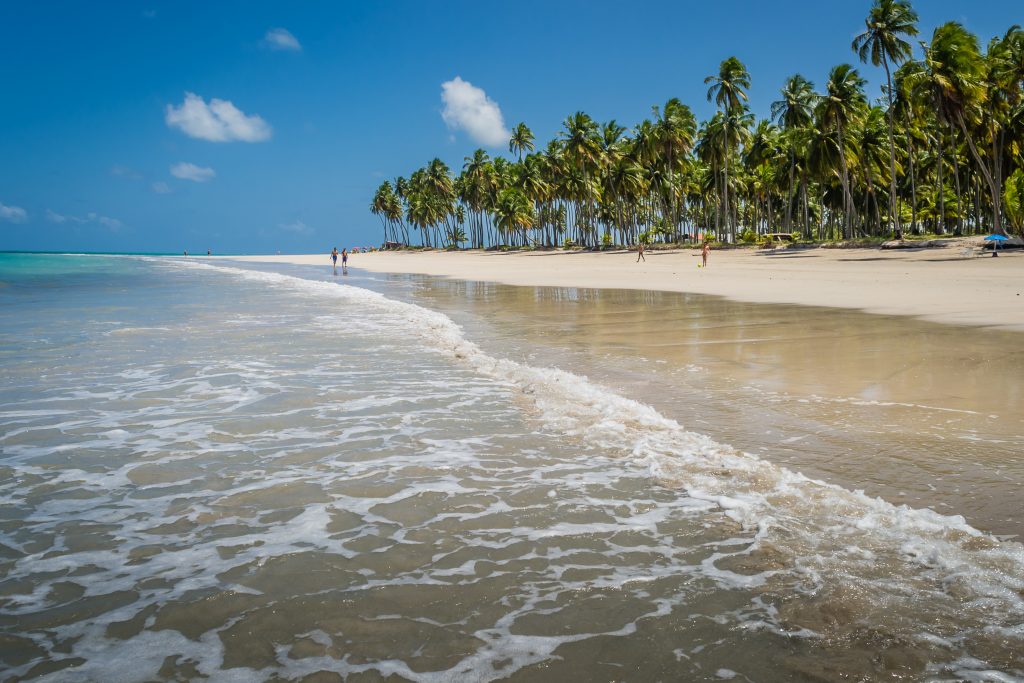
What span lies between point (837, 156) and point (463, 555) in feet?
189

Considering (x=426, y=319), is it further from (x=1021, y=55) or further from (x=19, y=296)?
(x=1021, y=55)

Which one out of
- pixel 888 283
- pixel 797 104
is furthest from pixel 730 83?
pixel 888 283

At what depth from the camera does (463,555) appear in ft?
12.3

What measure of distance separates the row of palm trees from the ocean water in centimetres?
3939

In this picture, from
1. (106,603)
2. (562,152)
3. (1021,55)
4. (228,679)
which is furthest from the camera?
(562,152)

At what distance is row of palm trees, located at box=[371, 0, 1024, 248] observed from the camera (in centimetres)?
3953

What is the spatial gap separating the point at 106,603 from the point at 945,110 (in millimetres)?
48973

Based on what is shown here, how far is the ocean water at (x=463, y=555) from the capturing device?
278 cm

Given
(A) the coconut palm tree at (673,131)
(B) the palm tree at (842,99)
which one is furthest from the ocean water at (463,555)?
(A) the coconut palm tree at (673,131)

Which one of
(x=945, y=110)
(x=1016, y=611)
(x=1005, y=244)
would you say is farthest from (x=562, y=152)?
(x=1016, y=611)

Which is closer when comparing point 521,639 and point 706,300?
point 521,639

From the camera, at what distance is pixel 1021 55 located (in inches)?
1455

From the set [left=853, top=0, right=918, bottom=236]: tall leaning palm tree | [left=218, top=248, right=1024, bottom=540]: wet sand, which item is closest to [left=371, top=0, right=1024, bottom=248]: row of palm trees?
[left=853, top=0, right=918, bottom=236]: tall leaning palm tree

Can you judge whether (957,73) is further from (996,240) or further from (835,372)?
(835,372)
